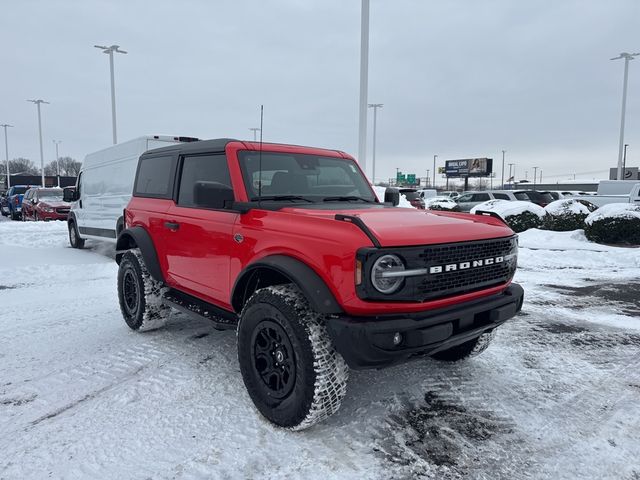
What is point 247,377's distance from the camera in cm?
326

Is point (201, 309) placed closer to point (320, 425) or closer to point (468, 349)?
point (320, 425)

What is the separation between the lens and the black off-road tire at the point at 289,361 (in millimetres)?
2805

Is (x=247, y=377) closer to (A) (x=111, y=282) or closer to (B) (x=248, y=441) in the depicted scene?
(B) (x=248, y=441)

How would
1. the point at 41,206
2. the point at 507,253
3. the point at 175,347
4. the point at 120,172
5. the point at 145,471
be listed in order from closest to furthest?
1. the point at 145,471
2. the point at 507,253
3. the point at 175,347
4. the point at 120,172
5. the point at 41,206

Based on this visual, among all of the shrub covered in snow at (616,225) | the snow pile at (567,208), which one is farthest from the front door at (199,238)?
the snow pile at (567,208)

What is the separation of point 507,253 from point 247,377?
7.10ft

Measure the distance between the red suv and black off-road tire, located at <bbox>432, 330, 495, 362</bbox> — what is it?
0.01m

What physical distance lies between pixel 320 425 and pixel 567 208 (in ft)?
46.1

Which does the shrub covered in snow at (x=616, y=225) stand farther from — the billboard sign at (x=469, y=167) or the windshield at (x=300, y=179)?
the billboard sign at (x=469, y=167)

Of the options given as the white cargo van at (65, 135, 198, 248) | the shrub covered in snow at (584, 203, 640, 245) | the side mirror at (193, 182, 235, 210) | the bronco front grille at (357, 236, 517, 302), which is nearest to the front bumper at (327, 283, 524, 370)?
the bronco front grille at (357, 236, 517, 302)

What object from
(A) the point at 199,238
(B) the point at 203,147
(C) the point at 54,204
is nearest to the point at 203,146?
(B) the point at 203,147

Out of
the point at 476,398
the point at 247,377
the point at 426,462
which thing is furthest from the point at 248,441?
the point at 476,398

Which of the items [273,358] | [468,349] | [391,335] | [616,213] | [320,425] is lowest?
[320,425]

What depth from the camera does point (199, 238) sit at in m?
3.97
